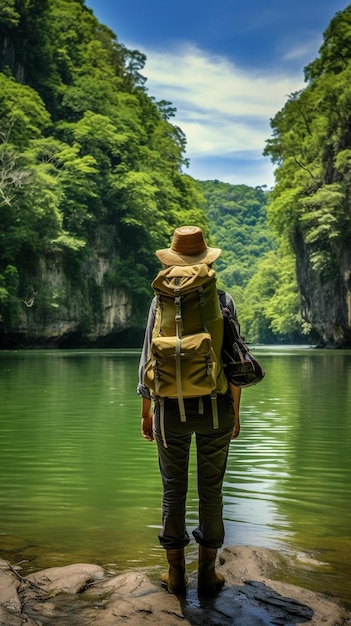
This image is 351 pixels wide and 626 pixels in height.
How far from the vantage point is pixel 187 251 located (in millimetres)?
3328

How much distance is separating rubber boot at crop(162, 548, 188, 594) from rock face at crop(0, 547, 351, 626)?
4 centimetres

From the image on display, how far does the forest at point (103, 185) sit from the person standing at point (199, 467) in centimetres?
3001

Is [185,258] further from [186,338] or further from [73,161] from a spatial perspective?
[73,161]

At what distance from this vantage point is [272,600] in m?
3.01

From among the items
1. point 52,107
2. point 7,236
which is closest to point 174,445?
point 7,236

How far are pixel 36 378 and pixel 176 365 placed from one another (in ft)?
47.1

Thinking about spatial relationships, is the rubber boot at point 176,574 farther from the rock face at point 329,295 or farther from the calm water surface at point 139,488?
the rock face at point 329,295

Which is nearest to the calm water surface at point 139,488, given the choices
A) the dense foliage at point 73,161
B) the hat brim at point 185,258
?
the hat brim at point 185,258

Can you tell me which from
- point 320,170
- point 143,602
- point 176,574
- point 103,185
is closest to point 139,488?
point 176,574

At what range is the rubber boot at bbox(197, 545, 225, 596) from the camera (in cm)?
314

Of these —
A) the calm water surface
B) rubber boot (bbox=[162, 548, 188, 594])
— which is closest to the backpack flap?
rubber boot (bbox=[162, 548, 188, 594])

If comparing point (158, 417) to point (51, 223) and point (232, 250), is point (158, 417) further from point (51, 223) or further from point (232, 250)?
point (232, 250)

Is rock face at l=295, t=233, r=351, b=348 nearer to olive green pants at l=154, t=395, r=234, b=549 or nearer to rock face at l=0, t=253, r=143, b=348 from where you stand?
rock face at l=0, t=253, r=143, b=348

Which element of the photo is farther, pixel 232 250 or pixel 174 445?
pixel 232 250
